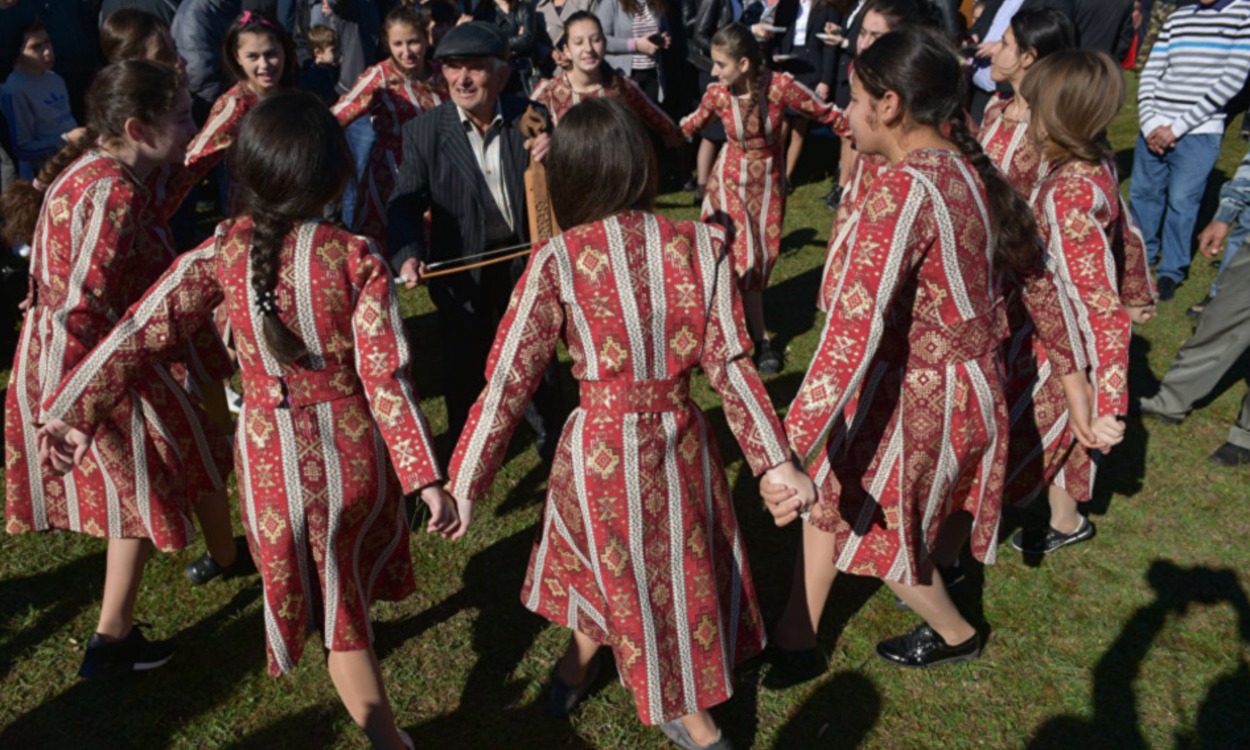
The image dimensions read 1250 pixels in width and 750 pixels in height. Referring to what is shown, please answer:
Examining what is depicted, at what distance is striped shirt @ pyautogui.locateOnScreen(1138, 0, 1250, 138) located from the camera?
613 cm

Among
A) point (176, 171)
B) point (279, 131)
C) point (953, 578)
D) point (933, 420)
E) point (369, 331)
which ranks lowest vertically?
point (953, 578)

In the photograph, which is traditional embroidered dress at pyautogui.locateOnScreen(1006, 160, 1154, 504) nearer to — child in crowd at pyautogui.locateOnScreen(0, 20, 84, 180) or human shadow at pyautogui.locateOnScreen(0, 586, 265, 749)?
human shadow at pyautogui.locateOnScreen(0, 586, 265, 749)

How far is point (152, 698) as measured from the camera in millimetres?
3166

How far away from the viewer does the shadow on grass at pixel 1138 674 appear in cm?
297

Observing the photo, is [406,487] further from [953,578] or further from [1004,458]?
[953,578]

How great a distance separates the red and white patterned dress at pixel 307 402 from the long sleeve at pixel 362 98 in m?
2.32

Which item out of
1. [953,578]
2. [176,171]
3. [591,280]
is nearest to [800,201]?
[953,578]

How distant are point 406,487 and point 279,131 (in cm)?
91

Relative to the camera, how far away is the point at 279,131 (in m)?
2.35

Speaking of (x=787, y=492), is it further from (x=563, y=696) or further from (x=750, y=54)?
(x=750, y=54)

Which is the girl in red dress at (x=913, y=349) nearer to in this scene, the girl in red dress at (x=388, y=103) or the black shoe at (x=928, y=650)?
the black shoe at (x=928, y=650)

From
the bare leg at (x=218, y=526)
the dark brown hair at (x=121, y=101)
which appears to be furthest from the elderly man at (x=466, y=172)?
the bare leg at (x=218, y=526)

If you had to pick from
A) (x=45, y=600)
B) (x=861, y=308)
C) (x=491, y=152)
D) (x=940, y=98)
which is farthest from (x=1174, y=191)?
(x=45, y=600)

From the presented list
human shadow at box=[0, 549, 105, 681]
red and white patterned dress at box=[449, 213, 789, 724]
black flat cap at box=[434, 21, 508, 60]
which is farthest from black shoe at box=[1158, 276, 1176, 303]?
human shadow at box=[0, 549, 105, 681]
